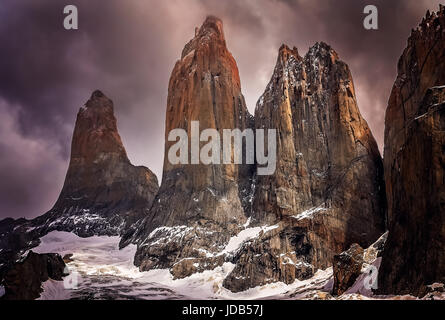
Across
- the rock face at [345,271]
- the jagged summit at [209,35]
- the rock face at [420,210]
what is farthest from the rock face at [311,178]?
the rock face at [420,210]

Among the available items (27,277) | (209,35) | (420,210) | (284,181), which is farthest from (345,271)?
(209,35)

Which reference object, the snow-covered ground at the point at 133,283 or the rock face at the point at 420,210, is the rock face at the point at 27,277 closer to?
the snow-covered ground at the point at 133,283

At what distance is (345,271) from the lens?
76.8 meters

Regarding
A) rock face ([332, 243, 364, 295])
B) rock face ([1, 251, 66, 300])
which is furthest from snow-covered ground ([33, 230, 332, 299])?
rock face ([332, 243, 364, 295])

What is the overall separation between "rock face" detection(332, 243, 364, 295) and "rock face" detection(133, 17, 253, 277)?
166ft

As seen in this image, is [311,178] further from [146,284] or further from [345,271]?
[345,271]

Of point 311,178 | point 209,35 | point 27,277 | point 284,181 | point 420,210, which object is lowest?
point 27,277

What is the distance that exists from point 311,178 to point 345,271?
5186 centimetres

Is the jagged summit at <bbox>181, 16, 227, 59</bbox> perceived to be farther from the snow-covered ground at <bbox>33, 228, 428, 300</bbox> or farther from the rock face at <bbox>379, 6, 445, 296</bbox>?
the rock face at <bbox>379, 6, 445, 296</bbox>

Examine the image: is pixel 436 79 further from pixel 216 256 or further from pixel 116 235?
pixel 116 235

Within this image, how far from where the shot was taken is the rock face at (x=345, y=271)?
75.8 meters

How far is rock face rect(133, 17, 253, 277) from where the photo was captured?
428ft
